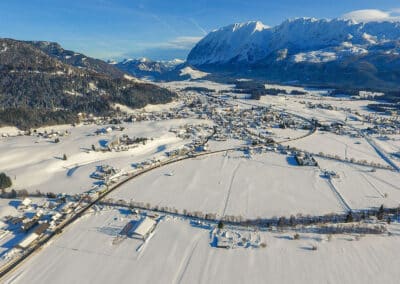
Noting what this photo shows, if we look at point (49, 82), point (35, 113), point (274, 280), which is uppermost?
point (49, 82)

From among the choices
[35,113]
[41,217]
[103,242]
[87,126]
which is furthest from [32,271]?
[35,113]

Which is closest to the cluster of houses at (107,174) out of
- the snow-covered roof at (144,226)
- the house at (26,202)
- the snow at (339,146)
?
the house at (26,202)

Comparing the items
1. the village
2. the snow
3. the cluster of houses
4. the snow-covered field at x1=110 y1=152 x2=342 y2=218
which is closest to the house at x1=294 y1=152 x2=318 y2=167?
the village

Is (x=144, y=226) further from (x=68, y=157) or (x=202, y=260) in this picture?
(x=68, y=157)

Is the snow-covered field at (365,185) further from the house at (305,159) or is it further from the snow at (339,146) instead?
the snow at (339,146)

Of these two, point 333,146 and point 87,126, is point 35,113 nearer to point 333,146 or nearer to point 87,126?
point 87,126

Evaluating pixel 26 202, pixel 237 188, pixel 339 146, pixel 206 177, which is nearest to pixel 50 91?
pixel 26 202
